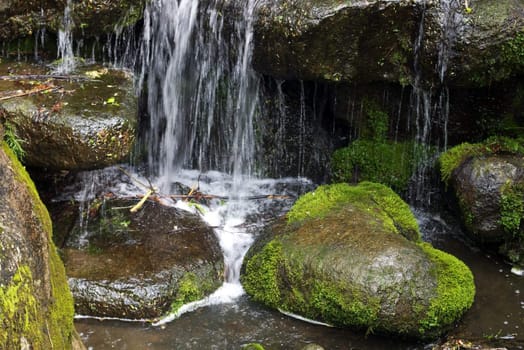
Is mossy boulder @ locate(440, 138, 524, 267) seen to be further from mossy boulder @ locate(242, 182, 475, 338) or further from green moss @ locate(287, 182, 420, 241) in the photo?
mossy boulder @ locate(242, 182, 475, 338)

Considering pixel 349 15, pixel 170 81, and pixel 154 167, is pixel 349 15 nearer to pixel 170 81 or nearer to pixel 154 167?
pixel 170 81

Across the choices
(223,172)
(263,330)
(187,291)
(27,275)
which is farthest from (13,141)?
(27,275)

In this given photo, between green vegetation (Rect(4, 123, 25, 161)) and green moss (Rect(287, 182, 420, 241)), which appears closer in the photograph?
green vegetation (Rect(4, 123, 25, 161))

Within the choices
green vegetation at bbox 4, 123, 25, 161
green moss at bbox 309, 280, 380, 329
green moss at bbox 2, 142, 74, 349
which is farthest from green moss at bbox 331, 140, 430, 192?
green moss at bbox 2, 142, 74, 349

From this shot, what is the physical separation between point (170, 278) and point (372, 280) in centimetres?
204

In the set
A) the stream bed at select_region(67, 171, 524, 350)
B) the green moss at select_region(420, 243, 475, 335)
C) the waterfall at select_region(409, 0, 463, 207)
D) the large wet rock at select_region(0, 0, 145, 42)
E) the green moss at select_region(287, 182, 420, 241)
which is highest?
the large wet rock at select_region(0, 0, 145, 42)

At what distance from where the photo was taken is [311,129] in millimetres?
8117

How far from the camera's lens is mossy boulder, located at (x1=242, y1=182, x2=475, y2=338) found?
16.9 feet

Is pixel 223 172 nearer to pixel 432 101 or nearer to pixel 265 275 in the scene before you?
pixel 265 275

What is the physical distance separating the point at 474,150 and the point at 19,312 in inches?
225

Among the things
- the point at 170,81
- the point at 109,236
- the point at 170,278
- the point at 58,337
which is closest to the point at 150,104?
the point at 170,81

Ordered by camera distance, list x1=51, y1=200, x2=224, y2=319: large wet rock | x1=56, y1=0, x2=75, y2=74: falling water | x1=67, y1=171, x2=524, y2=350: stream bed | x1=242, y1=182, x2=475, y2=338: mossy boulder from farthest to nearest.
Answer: x1=56, y1=0, x2=75, y2=74: falling water
x1=51, y1=200, x2=224, y2=319: large wet rock
x1=67, y1=171, x2=524, y2=350: stream bed
x1=242, y1=182, x2=475, y2=338: mossy boulder

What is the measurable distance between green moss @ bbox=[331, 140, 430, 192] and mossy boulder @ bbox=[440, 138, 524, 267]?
88 cm

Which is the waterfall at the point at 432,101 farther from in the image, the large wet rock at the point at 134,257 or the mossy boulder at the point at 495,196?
the large wet rock at the point at 134,257
